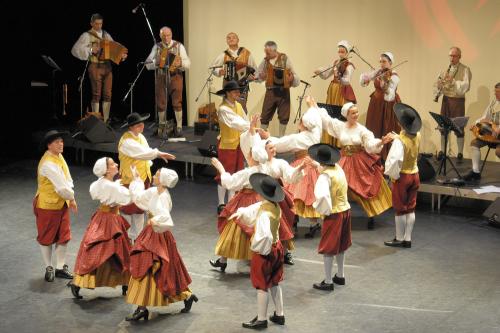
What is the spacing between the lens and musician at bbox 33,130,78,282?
840 cm

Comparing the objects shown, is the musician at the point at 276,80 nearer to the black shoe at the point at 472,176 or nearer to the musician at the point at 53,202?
the black shoe at the point at 472,176

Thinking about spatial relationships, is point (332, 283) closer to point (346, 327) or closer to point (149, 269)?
point (346, 327)

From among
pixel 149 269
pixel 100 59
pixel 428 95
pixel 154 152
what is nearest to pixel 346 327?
pixel 149 269

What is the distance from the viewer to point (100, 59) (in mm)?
13461

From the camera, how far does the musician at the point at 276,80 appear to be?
12.6 metres

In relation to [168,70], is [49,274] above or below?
below

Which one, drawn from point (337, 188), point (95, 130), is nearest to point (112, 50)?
point (95, 130)

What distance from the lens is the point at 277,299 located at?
7.68m

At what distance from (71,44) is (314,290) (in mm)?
7941

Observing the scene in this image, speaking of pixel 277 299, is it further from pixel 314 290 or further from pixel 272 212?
pixel 314 290

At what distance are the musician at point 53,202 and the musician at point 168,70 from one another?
4.53 meters

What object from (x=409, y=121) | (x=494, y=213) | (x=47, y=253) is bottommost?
(x=47, y=253)

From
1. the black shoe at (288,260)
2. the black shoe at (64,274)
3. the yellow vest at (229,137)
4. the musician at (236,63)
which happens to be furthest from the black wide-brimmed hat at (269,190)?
the musician at (236,63)

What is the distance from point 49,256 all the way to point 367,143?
11.0 ft
